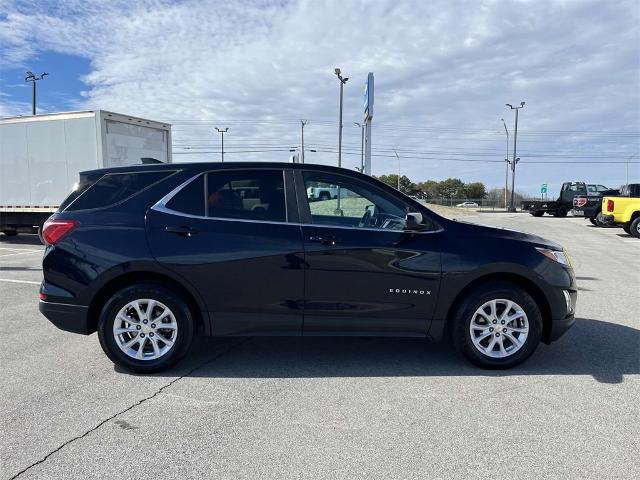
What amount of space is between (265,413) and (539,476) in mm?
1784

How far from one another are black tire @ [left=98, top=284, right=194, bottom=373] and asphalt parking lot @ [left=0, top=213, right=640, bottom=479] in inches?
5.5


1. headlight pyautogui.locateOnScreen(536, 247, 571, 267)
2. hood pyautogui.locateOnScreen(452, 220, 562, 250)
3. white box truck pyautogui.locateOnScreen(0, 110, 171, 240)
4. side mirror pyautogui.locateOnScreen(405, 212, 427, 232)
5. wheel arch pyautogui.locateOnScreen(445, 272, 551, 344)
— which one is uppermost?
white box truck pyautogui.locateOnScreen(0, 110, 171, 240)

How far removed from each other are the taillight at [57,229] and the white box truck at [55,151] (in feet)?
28.4

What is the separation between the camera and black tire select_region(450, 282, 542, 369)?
4.23 metres

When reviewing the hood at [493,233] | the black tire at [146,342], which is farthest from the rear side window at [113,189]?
the hood at [493,233]

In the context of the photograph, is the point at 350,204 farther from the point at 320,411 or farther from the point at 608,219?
the point at 608,219

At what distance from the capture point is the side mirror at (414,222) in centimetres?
416

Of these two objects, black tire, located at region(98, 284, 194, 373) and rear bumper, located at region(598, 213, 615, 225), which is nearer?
black tire, located at region(98, 284, 194, 373)

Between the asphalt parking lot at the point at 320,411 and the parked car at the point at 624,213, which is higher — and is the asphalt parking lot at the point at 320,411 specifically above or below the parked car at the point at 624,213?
below

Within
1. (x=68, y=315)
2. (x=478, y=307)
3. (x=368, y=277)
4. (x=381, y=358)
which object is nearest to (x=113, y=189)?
(x=68, y=315)

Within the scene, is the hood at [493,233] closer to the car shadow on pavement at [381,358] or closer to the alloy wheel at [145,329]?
the car shadow on pavement at [381,358]

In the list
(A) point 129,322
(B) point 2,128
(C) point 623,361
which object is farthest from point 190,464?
(B) point 2,128

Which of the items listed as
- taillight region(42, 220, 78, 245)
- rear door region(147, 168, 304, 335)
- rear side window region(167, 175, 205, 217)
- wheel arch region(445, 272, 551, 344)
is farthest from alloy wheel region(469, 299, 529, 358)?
taillight region(42, 220, 78, 245)

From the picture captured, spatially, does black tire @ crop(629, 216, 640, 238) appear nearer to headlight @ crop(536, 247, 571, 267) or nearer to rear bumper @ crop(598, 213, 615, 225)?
rear bumper @ crop(598, 213, 615, 225)
